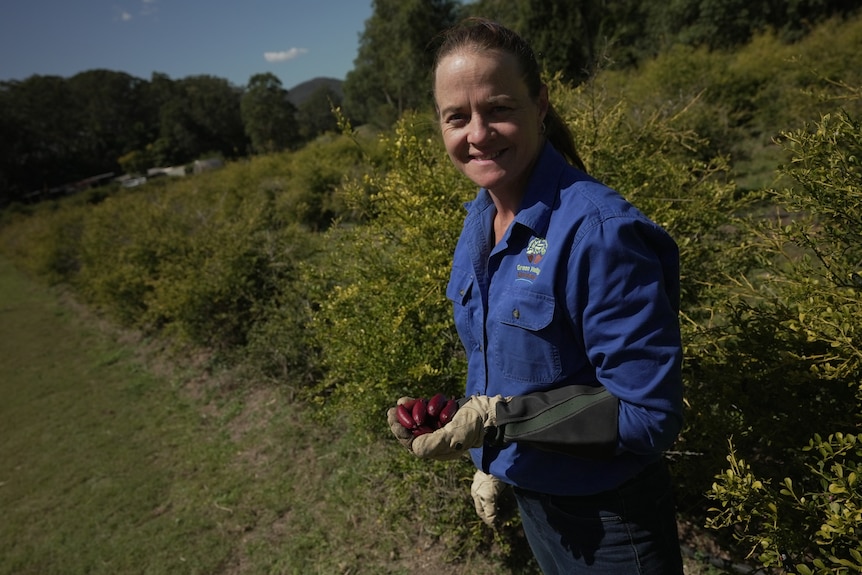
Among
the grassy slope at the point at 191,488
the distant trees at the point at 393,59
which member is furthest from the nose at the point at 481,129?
the distant trees at the point at 393,59

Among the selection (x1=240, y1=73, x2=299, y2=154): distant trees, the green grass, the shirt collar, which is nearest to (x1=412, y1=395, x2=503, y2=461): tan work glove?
the shirt collar

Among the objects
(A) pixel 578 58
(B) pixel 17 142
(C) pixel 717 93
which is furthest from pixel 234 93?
(C) pixel 717 93

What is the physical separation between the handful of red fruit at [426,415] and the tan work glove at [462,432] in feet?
0.24

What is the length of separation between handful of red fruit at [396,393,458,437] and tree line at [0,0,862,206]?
1040mm

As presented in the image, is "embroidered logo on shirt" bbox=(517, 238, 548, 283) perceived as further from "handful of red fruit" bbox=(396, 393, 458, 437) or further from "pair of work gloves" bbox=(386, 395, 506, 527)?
"handful of red fruit" bbox=(396, 393, 458, 437)

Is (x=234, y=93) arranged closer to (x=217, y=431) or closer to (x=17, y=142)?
(x=17, y=142)

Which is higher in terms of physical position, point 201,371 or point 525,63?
point 525,63

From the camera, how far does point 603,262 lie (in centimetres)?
104

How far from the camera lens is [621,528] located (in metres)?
1.28

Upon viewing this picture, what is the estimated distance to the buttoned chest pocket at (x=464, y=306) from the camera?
4.76 ft

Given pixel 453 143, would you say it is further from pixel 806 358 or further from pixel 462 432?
pixel 806 358

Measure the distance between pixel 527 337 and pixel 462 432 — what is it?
0.29 metres

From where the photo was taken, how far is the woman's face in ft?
4.02

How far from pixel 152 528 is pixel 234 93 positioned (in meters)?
74.6
